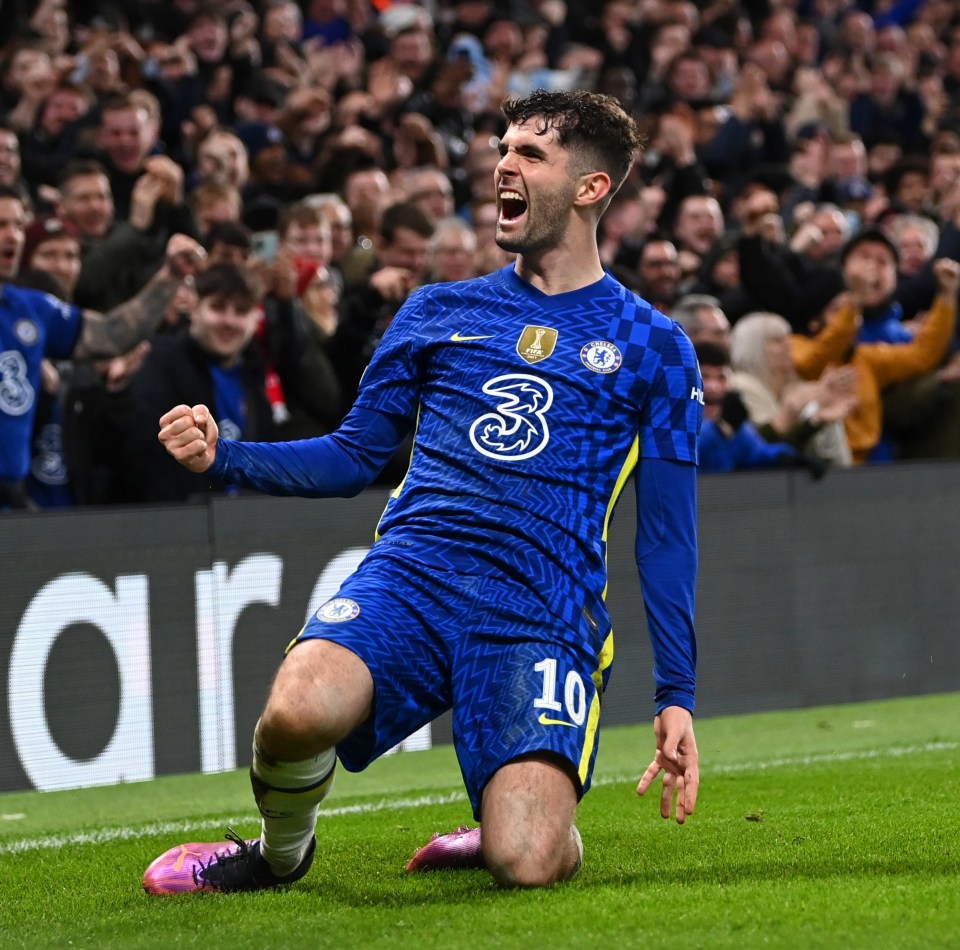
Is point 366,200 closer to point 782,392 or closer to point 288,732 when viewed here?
point 782,392

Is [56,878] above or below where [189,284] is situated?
below

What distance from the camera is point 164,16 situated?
39.5 ft

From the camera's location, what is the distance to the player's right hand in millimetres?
3738

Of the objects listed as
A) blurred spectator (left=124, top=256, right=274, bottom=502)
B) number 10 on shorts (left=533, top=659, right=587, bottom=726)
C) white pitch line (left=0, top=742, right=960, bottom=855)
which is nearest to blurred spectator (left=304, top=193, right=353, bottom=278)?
blurred spectator (left=124, top=256, right=274, bottom=502)

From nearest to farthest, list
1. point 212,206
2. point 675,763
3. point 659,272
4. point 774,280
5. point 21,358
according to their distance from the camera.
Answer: point 675,763, point 21,358, point 212,206, point 659,272, point 774,280

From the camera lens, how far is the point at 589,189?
4.37 m

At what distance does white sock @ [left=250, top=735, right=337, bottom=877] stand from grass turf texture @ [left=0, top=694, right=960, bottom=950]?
0.15 meters

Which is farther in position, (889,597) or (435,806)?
(889,597)

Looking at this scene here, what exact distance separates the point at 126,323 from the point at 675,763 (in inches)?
169

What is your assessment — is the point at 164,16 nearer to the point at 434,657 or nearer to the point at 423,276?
the point at 423,276

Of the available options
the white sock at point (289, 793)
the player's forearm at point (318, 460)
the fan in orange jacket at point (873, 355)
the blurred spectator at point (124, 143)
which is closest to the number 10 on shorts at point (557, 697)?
the white sock at point (289, 793)

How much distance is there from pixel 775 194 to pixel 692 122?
1368 millimetres

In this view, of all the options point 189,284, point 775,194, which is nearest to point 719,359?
point 189,284

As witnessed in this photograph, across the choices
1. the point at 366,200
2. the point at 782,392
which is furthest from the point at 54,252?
the point at 782,392
